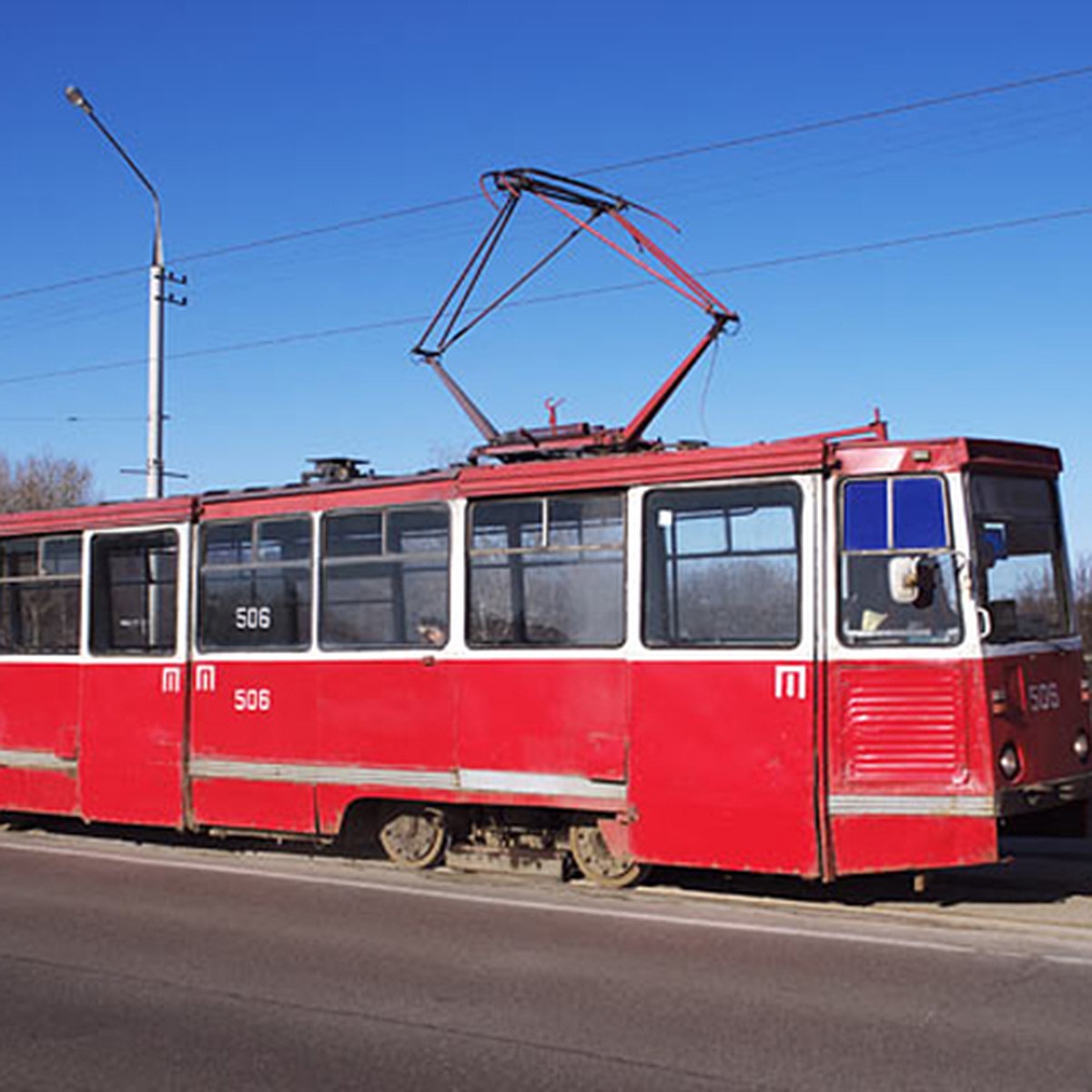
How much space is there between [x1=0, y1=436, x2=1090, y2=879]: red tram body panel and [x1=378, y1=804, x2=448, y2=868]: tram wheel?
132 mm

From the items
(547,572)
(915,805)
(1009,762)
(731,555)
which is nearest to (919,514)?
(731,555)

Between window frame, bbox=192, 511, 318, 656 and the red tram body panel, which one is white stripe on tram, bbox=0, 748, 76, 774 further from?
window frame, bbox=192, 511, 318, 656

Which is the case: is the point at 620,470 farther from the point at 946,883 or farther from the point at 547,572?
the point at 946,883

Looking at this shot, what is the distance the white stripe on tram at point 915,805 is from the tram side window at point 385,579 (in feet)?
10.8

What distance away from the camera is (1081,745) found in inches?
365

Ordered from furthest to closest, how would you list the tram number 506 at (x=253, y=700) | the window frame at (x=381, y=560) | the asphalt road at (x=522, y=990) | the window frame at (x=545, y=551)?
the tram number 506 at (x=253, y=700) → the window frame at (x=381, y=560) → the window frame at (x=545, y=551) → the asphalt road at (x=522, y=990)

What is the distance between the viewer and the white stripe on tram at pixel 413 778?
984cm

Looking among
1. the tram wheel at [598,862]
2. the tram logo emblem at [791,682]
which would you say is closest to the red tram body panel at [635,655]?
the tram logo emblem at [791,682]

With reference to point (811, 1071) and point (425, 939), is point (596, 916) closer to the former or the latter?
point (425, 939)

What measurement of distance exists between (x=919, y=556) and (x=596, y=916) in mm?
3070

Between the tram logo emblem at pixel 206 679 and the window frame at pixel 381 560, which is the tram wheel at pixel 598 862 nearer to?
the window frame at pixel 381 560

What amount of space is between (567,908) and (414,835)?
2.08 metres

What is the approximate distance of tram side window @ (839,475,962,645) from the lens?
8.67 metres

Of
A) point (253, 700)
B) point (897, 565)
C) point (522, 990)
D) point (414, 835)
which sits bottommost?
point (522, 990)
